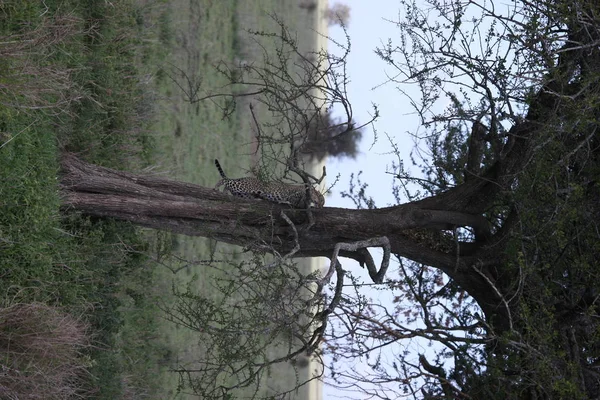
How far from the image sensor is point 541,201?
7102mm

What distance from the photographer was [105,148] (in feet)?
29.6

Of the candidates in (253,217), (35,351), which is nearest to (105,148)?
(253,217)

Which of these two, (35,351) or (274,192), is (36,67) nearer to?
(35,351)

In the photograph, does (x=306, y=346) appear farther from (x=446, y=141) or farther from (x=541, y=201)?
(x=446, y=141)

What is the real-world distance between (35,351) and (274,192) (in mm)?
3047

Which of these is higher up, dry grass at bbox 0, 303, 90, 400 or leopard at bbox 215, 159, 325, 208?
leopard at bbox 215, 159, 325, 208

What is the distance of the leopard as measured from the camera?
25.4 feet

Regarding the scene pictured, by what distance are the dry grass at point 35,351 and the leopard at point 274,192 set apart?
2401 millimetres

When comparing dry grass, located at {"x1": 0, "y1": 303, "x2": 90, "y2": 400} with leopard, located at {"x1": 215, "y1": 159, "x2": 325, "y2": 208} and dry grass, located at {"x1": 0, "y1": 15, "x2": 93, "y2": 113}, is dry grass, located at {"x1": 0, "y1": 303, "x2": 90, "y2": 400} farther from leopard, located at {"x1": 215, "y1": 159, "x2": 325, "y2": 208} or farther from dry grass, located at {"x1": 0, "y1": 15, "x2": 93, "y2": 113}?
leopard, located at {"x1": 215, "y1": 159, "x2": 325, "y2": 208}

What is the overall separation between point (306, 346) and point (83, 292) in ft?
9.70

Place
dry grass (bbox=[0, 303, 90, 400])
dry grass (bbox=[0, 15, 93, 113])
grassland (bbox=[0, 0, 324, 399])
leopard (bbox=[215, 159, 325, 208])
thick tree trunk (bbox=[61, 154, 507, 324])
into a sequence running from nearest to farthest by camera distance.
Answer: dry grass (bbox=[0, 303, 90, 400]), dry grass (bbox=[0, 15, 93, 113]), grassland (bbox=[0, 0, 324, 399]), thick tree trunk (bbox=[61, 154, 507, 324]), leopard (bbox=[215, 159, 325, 208])

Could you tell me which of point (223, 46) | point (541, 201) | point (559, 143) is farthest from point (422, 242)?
point (223, 46)

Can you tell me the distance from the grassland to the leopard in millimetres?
535

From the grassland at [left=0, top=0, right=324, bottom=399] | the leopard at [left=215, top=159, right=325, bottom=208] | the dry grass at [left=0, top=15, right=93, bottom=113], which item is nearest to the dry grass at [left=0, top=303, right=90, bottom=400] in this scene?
the grassland at [left=0, top=0, right=324, bottom=399]
